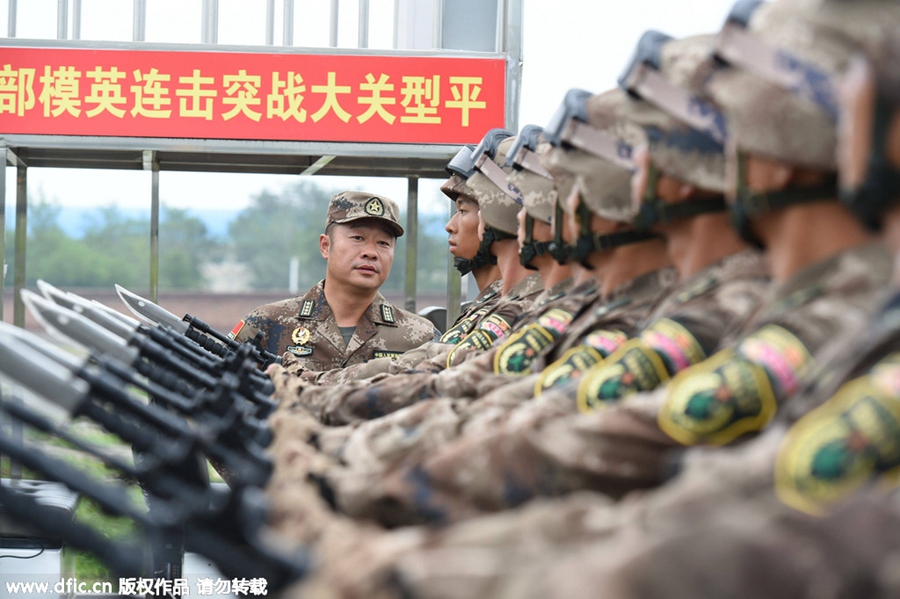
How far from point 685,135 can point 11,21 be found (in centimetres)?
509

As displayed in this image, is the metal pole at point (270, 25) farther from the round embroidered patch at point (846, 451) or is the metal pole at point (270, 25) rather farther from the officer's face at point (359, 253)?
the round embroidered patch at point (846, 451)

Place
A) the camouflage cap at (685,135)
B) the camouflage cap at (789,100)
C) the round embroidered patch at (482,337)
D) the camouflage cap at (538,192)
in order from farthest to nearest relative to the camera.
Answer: the round embroidered patch at (482,337)
the camouflage cap at (538,192)
the camouflage cap at (685,135)
the camouflage cap at (789,100)

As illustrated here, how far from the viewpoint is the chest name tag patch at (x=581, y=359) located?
2840mm

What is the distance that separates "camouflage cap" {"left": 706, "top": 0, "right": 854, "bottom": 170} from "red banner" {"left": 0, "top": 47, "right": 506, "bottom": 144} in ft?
13.4

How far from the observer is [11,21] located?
6504mm

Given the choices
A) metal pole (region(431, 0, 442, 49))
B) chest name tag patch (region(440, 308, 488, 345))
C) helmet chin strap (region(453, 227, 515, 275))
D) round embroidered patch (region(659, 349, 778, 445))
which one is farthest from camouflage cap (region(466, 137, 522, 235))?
round embroidered patch (region(659, 349, 778, 445))

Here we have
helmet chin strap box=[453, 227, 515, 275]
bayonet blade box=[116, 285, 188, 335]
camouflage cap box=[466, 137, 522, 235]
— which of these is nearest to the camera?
bayonet blade box=[116, 285, 188, 335]

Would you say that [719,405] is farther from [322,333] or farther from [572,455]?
[322,333]

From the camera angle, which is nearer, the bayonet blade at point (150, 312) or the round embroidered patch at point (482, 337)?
the round embroidered patch at point (482, 337)

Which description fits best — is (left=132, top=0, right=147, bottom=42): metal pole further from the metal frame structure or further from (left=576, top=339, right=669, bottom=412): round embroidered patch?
(left=576, top=339, right=669, bottom=412): round embroidered patch

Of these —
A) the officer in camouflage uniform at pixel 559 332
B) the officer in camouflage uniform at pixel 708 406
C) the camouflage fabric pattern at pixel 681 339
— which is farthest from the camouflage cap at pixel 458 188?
the officer in camouflage uniform at pixel 708 406

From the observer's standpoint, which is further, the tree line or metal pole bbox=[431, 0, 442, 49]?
the tree line

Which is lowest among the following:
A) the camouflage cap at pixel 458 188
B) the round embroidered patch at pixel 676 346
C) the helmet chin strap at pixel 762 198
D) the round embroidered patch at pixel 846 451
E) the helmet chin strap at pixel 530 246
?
the round embroidered patch at pixel 846 451

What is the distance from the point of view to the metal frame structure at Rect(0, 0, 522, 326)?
20.3 ft
